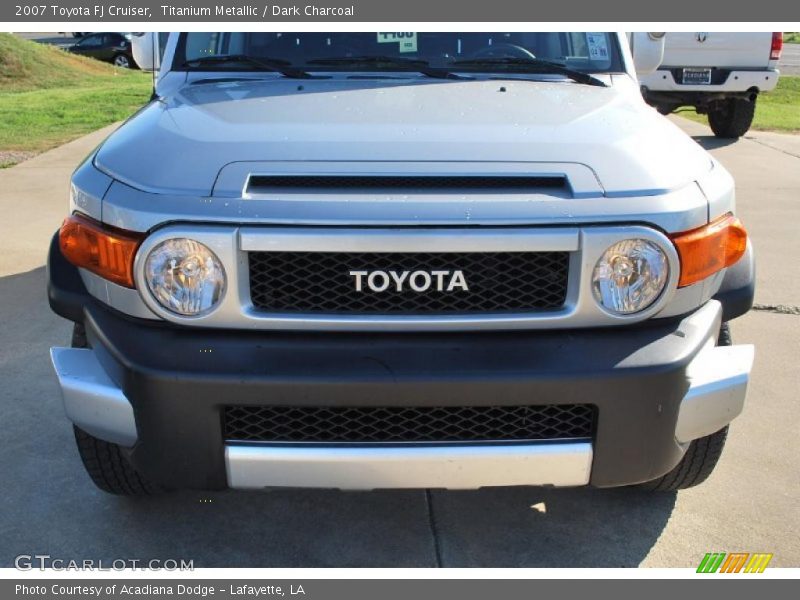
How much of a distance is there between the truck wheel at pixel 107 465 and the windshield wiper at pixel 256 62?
121cm

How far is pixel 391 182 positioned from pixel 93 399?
0.96 m

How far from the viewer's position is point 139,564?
2.70 metres

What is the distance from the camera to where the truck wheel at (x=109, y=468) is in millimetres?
2758

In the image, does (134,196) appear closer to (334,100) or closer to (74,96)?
(334,100)

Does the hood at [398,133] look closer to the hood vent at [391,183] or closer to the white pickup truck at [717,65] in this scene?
the hood vent at [391,183]

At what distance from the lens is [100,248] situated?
2.35 metres

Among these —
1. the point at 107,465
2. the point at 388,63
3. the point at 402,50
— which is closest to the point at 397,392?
the point at 107,465

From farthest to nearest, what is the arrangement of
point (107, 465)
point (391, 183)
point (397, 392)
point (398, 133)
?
point (107, 465), point (398, 133), point (391, 183), point (397, 392)

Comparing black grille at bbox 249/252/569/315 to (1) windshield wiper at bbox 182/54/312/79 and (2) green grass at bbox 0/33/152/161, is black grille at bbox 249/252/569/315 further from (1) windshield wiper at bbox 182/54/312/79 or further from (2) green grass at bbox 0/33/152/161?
(2) green grass at bbox 0/33/152/161

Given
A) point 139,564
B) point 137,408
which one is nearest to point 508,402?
point 137,408

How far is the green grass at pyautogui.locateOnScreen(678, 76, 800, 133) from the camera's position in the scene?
13008mm

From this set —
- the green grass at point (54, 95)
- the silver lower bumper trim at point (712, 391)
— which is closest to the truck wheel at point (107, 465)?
the silver lower bumper trim at point (712, 391)
